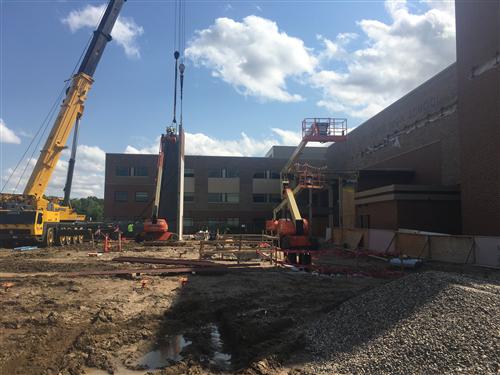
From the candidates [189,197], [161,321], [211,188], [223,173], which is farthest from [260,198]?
[161,321]

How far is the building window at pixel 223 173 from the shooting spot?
5288cm

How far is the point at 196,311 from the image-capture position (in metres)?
9.91

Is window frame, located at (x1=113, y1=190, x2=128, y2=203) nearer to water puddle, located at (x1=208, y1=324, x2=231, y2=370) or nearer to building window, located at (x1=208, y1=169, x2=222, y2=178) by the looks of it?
building window, located at (x1=208, y1=169, x2=222, y2=178)

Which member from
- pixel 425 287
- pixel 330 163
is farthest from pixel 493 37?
pixel 330 163

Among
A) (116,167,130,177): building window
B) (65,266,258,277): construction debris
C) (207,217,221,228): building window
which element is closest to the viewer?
(65,266,258,277): construction debris

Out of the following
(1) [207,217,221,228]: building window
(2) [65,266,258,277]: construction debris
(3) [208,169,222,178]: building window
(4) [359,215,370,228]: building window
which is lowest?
(2) [65,266,258,277]: construction debris

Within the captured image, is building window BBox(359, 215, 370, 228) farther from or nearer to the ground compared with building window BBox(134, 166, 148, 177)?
nearer to the ground

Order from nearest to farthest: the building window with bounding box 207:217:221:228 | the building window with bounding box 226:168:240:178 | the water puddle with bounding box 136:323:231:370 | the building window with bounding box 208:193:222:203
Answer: the water puddle with bounding box 136:323:231:370 < the building window with bounding box 207:217:221:228 < the building window with bounding box 208:193:222:203 < the building window with bounding box 226:168:240:178

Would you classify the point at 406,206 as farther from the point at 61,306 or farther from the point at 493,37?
the point at 61,306

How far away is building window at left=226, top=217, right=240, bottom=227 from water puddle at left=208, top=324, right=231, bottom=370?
43777mm

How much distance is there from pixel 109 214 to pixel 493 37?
148 feet

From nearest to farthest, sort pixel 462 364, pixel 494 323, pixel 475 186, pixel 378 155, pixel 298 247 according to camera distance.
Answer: pixel 462 364
pixel 494 323
pixel 298 247
pixel 475 186
pixel 378 155

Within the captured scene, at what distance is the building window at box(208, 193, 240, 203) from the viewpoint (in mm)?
52625

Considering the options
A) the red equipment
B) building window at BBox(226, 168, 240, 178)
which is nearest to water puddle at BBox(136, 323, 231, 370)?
the red equipment
